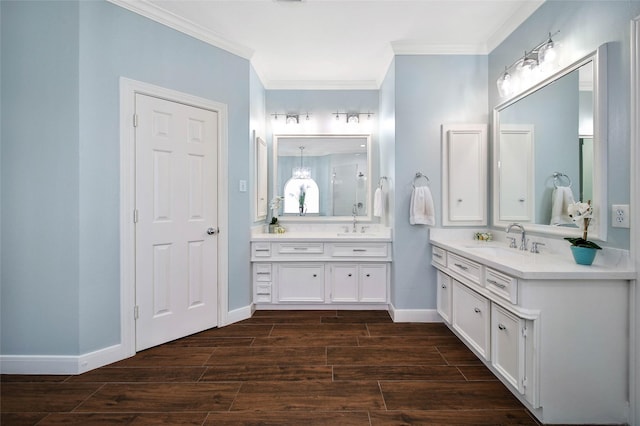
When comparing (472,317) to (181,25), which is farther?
(181,25)

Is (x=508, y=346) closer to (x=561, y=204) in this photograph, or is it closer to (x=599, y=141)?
(x=561, y=204)

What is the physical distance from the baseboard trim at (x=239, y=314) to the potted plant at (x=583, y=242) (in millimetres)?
2668

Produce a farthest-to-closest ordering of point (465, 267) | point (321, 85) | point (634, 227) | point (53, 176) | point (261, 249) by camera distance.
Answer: point (321, 85) → point (261, 249) → point (465, 267) → point (53, 176) → point (634, 227)

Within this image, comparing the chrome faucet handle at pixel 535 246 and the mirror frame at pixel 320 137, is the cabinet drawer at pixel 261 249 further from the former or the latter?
the chrome faucet handle at pixel 535 246

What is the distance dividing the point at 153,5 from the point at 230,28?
0.60 meters

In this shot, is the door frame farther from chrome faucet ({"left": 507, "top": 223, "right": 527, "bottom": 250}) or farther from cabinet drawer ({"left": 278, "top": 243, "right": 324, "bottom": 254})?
chrome faucet ({"left": 507, "top": 223, "right": 527, "bottom": 250})

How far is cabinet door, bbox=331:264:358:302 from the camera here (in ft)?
11.0

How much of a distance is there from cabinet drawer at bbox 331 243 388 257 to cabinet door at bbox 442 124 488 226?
0.67m

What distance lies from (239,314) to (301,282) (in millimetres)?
694

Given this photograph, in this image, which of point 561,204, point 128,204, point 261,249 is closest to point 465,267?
point 561,204

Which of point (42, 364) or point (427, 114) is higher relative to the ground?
point (427, 114)

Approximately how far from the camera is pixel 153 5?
2.43 metres

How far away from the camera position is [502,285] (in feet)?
6.03

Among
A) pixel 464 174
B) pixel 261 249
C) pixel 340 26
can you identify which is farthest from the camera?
pixel 261 249
